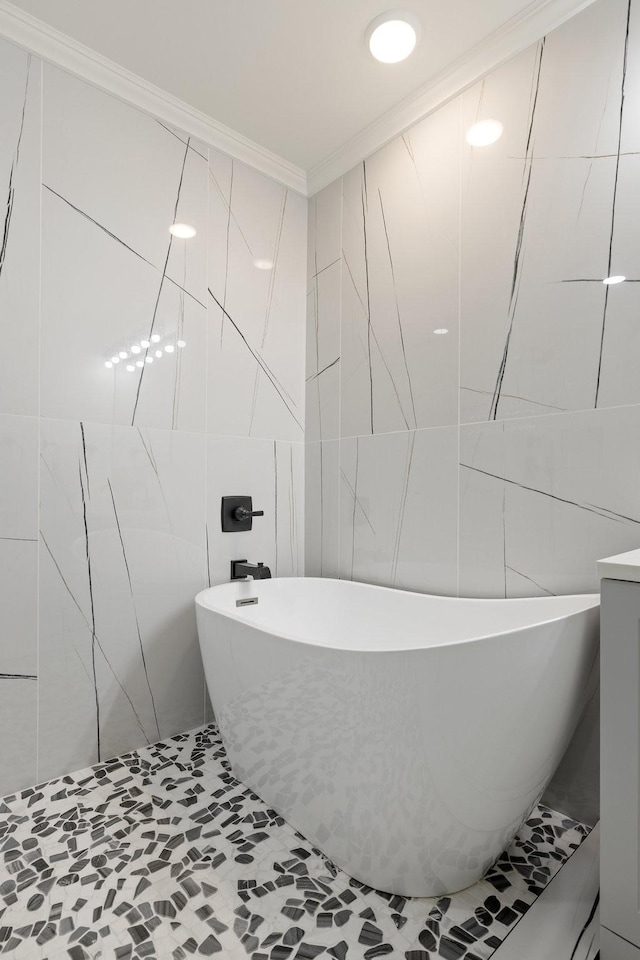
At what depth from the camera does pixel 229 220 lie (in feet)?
6.63

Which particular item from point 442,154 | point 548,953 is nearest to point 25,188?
point 442,154

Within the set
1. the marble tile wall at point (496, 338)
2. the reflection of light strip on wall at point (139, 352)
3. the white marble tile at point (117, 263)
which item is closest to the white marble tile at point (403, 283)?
the marble tile wall at point (496, 338)

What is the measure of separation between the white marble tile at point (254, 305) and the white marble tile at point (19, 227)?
611 millimetres

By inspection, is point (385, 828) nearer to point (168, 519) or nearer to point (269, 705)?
point (269, 705)

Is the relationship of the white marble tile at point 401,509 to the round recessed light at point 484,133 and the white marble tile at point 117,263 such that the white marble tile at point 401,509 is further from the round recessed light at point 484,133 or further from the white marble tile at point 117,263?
the round recessed light at point 484,133

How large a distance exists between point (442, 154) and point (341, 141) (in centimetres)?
51

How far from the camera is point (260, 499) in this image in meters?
2.12

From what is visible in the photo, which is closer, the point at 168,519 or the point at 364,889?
the point at 364,889

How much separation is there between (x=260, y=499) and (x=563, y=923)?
5.10ft

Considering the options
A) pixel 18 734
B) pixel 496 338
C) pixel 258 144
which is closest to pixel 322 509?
pixel 496 338

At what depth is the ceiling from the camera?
4.85 ft

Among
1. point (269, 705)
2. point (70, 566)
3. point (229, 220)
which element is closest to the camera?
point (269, 705)

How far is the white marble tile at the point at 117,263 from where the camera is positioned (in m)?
1.57

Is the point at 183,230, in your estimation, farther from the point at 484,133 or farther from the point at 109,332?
the point at 484,133
